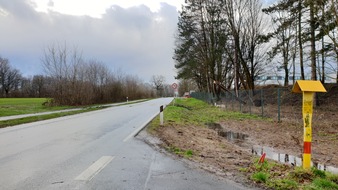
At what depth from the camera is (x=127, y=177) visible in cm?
533

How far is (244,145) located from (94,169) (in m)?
6.20

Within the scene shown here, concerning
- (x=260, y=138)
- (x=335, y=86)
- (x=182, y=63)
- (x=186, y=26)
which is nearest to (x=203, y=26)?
(x=186, y=26)

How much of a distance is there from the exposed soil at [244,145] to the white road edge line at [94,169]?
2.08 m

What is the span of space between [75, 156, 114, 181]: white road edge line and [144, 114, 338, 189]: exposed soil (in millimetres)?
2085

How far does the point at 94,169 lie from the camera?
5.86 meters

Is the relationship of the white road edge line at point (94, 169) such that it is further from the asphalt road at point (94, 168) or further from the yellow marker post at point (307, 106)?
the yellow marker post at point (307, 106)

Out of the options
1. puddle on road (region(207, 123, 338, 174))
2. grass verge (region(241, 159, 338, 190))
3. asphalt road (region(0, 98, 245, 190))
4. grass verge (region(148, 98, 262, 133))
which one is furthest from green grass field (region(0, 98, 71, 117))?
grass verge (region(241, 159, 338, 190))

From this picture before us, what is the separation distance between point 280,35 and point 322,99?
903 centimetres

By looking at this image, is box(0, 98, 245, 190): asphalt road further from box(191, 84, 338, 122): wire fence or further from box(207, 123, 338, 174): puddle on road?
box(191, 84, 338, 122): wire fence

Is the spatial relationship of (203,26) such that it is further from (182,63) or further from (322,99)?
(322,99)

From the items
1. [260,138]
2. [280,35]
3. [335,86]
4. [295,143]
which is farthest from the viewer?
[280,35]

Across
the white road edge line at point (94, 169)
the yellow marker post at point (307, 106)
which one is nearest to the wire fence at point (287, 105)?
the yellow marker post at point (307, 106)

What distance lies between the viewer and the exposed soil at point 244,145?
21.3 ft

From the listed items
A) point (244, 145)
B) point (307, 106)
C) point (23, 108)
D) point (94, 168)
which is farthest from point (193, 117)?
point (23, 108)
